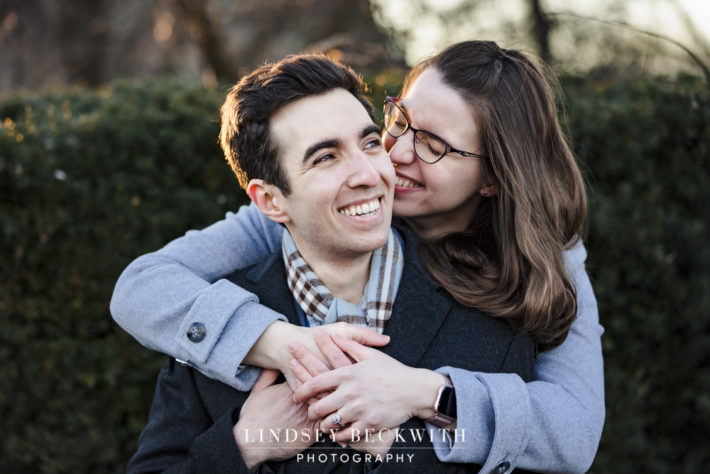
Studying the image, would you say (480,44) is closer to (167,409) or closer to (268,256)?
(268,256)

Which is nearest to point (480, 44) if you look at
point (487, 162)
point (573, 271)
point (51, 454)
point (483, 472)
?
point (487, 162)

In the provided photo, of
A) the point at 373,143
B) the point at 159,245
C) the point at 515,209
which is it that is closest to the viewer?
the point at 373,143

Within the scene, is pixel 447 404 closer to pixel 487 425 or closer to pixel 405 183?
pixel 487 425

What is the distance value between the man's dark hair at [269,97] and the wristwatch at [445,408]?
90 centimetres

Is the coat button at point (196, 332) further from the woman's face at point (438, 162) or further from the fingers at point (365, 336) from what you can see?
the woman's face at point (438, 162)

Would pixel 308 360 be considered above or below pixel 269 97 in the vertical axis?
below

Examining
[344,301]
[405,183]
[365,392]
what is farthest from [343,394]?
[405,183]

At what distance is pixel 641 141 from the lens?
3.64 meters

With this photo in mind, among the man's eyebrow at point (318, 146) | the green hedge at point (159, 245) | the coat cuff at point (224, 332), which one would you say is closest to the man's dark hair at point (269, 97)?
the man's eyebrow at point (318, 146)

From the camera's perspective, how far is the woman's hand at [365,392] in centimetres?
210

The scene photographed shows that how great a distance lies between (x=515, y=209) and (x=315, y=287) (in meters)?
0.90

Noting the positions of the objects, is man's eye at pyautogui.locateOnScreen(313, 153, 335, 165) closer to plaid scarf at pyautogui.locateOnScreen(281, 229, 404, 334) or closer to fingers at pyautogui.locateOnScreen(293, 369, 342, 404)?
plaid scarf at pyautogui.locateOnScreen(281, 229, 404, 334)

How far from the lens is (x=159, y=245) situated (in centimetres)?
342

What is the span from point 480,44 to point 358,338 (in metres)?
1.49
